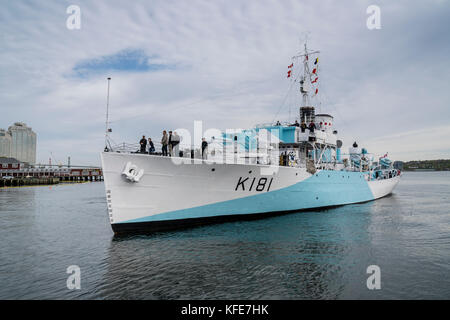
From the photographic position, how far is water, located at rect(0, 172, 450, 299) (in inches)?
289

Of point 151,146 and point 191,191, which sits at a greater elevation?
point 151,146

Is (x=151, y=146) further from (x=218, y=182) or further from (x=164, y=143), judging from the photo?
(x=218, y=182)

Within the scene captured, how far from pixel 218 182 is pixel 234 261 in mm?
Result: 5175

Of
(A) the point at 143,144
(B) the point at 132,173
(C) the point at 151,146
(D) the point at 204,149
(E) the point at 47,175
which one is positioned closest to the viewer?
(B) the point at 132,173

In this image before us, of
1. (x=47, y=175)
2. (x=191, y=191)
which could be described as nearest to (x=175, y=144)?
(x=191, y=191)

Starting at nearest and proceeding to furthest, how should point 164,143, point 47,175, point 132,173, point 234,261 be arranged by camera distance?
point 234,261 < point 132,173 < point 164,143 < point 47,175

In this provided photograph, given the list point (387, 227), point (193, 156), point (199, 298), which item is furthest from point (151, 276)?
point (387, 227)

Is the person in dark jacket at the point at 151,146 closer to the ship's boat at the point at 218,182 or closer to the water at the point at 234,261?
the ship's boat at the point at 218,182

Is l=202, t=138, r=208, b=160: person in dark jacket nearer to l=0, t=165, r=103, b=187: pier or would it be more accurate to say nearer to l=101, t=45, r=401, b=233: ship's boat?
l=101, t=45, r=401, b=233: ship's boat

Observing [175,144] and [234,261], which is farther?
[175,144]

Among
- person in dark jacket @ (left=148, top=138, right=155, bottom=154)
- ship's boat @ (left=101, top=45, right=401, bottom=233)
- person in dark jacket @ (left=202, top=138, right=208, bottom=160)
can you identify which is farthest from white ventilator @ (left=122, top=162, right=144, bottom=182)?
person in dark jacket @ (left=202, top=138, right=208, bottom=160)

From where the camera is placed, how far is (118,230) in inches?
507

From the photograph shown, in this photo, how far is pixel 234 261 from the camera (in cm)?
938

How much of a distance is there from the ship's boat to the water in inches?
33.8
